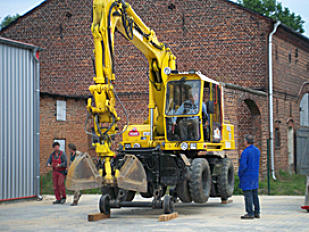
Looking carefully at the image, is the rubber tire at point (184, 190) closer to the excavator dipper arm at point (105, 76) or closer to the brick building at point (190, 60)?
the excavator dipper arm at point (105, 76)

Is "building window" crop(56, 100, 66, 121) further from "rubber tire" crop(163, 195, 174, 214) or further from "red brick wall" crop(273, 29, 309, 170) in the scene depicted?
"rubber tire" crop(163, 195, 174, 214)

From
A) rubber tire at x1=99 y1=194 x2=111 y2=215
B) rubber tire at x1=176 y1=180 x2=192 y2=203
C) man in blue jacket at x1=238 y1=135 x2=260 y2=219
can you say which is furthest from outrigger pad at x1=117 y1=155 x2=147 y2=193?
man in blue jacket at x1=238 y1=135 x2=260 y2=219

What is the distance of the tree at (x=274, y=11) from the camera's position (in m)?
49.9

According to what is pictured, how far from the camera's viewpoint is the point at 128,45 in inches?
1111

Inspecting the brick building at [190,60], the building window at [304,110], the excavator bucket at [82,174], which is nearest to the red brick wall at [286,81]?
the brick building at [190,60]

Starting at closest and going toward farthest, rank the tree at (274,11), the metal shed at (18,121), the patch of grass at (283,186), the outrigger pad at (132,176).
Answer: the outrigger pad at (132,176), the metal shed at (18,121), the patch of grass at (283,186), the tree at (274,11)

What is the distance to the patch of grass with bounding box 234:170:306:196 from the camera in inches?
815

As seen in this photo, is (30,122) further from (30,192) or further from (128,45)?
(128,45)

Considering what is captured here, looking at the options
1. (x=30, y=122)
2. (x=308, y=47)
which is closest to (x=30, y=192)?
(x=30, y=122)

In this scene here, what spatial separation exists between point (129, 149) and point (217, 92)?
2.91 m

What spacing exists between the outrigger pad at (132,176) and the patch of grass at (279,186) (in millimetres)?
8296

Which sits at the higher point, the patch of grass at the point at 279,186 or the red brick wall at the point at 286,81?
the red brick wall at the point at 286,81

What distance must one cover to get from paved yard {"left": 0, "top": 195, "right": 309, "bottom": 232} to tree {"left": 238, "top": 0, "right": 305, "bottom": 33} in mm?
34534

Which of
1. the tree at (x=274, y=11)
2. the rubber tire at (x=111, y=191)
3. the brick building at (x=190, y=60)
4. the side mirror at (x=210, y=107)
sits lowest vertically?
the rubber tire at (x=111, y=191)
